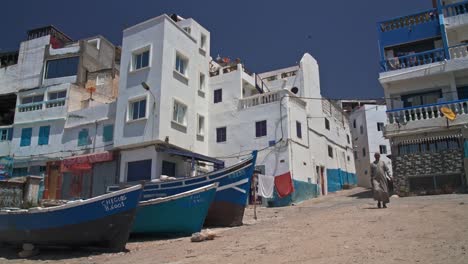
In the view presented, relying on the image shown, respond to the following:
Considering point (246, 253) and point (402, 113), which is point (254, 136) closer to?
point (402, 113)

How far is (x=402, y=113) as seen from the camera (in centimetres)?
1800

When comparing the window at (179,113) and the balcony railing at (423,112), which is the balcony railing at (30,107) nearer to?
the window at (179,113)

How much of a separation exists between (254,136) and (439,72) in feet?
34.5

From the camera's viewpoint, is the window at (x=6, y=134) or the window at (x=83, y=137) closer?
the window at (x=83, y=137)

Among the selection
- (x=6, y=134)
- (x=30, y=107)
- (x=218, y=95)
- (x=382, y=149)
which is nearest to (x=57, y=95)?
(x=30, y=107)

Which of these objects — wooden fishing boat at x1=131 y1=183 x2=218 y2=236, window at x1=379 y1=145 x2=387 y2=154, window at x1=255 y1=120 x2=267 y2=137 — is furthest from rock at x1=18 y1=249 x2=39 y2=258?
window at x1=379 y1=145 x2=387 y2=154

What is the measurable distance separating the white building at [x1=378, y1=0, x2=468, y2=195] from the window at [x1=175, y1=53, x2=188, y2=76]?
11344mm

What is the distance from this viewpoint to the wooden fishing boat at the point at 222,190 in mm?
13234

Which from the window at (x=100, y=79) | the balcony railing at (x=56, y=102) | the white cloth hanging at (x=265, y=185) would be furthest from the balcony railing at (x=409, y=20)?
the balcony railing at (x=56, y=102)

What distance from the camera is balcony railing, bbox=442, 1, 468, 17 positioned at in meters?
19.0

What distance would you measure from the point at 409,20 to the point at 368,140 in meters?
19.1

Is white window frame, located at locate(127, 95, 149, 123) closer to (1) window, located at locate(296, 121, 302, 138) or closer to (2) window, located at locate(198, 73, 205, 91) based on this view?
(2) window, located at locate(198, 73, 205, 91)

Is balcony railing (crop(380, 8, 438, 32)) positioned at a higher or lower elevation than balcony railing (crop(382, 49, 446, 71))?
higher

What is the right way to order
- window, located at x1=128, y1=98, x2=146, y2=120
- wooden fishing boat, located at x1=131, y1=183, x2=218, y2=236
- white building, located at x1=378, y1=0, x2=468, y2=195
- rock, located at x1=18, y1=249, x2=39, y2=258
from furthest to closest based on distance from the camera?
window, located at x1=128, y1=98, x2=146, y2=120 < white building, located at x1=378, y1=0, x2=468, y2=195 < wooden fishing boat, located at x1=131, y1=183, x2=218, y2=236 < rock, located at x1=18, y1=249, x2=39, y2=258
